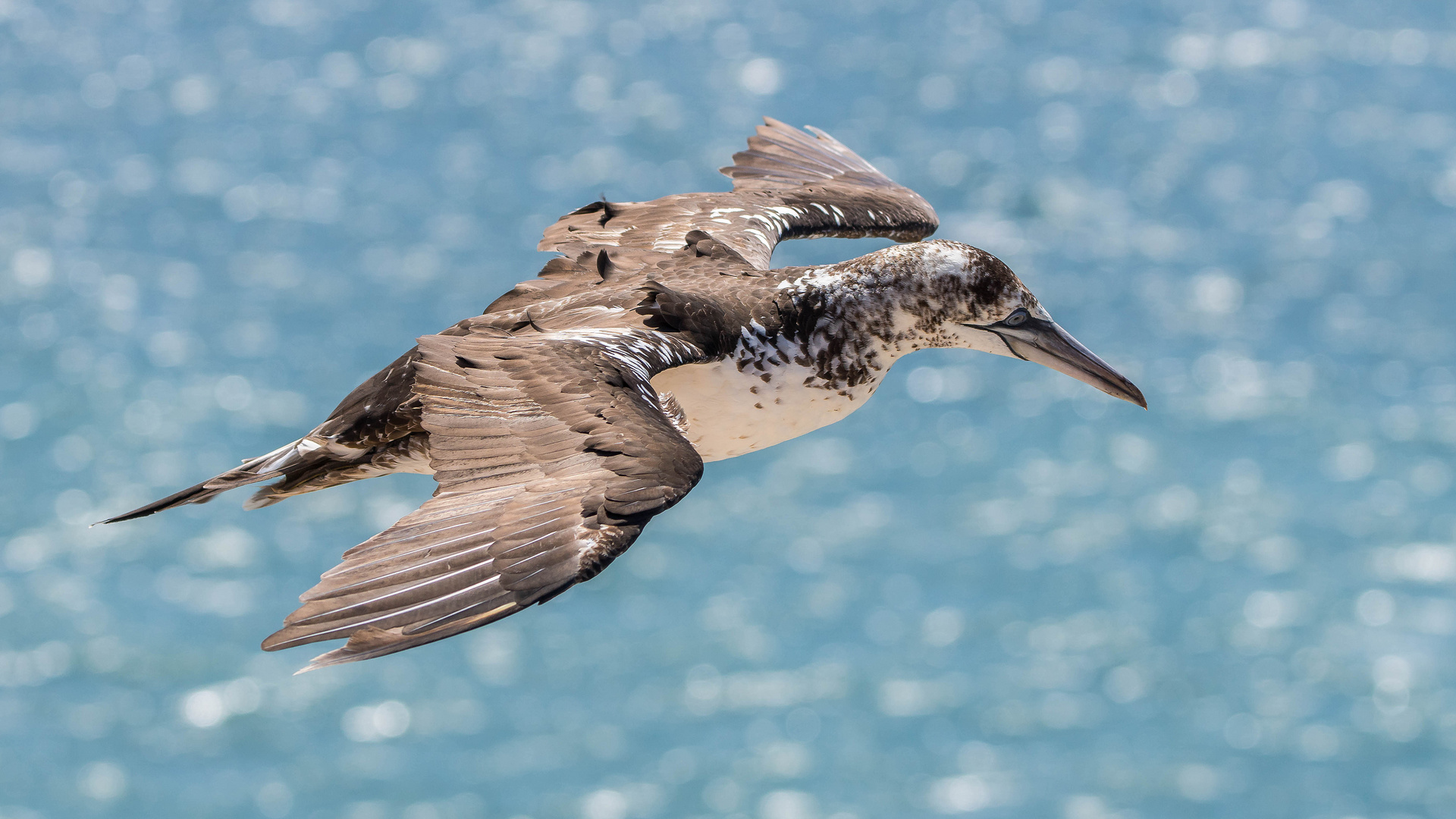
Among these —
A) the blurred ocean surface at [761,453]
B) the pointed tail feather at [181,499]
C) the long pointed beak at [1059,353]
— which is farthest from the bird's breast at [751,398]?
the blurred ocean surface at [761,453]

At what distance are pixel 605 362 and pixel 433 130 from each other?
3210 centimetres

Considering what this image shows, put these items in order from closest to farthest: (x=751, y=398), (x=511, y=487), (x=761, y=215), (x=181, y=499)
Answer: (x=511, y=487), (x=181, y=499), (x=751, y=398), (x=761, y=215)

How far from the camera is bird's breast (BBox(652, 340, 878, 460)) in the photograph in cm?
837

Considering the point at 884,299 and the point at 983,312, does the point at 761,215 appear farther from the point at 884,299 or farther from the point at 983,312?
the point at 983,312

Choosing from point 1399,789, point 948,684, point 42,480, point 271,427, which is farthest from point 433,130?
point 1399,789

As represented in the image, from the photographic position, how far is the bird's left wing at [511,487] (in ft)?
19.5

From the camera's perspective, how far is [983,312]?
27.7 feet

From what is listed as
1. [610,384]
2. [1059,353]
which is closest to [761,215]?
[1059,353]

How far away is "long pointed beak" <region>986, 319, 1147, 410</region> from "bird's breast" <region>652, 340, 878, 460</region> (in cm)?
71

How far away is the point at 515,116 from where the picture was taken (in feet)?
128

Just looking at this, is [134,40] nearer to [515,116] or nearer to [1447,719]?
[515,116]

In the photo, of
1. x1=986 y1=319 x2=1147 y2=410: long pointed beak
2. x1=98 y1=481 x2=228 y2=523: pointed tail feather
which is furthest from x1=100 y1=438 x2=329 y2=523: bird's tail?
x1=986 y1=319 x2=1147 y2=410: long pointed beak

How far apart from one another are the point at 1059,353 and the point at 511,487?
2.92 m

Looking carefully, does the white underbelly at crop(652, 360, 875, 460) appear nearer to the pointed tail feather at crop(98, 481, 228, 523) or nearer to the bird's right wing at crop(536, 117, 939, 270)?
the bird's right wing at crop(536, 117, 939, 270)
